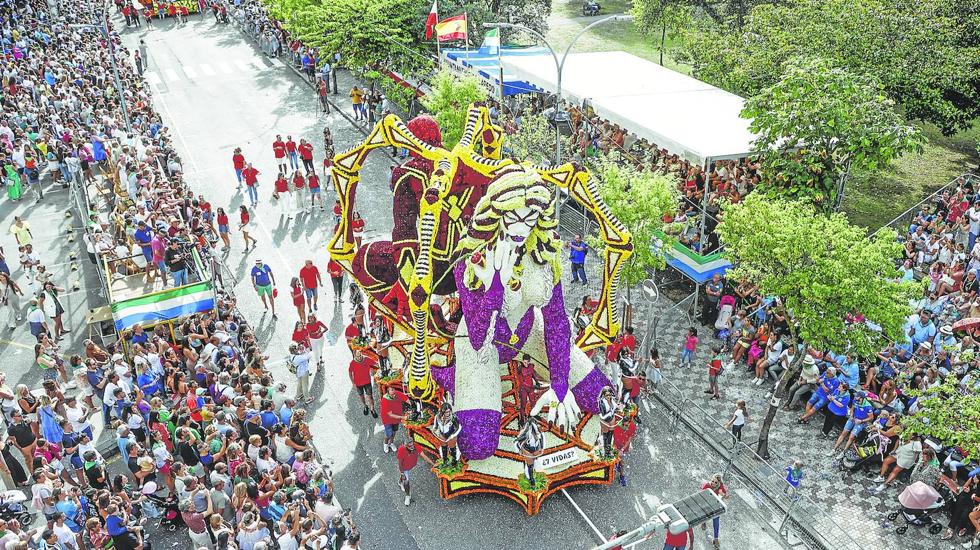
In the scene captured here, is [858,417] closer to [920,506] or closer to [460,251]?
[920,506]

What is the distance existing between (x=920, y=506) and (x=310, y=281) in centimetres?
1374

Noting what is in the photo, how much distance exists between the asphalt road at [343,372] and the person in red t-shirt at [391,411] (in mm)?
628

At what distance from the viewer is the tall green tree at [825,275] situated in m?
14.8

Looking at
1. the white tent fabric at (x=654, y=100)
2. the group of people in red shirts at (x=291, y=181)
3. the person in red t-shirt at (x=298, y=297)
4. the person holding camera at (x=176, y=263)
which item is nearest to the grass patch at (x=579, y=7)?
the white tent fabric at (x=654, y=100)

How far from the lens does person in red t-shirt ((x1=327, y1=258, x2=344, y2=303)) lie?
67.9 ft

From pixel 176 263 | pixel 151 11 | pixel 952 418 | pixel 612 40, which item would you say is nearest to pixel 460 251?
pixel 176 263

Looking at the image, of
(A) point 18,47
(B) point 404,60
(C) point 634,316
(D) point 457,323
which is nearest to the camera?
(D) point 457,323

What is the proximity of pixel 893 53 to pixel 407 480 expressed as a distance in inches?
772

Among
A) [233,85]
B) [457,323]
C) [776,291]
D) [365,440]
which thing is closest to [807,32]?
[776,291]

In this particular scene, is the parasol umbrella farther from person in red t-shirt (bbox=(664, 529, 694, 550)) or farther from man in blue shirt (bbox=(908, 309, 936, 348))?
man in blue shirt (bbox=(908, 309, 936, 348))

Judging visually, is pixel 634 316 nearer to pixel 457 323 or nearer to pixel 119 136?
pixel 457 323

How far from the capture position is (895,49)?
25250mm

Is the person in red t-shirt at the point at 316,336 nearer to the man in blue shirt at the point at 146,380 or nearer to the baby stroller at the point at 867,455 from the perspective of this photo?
the man in blue shirt at the point at 146,380

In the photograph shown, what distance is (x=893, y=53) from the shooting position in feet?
82.7
